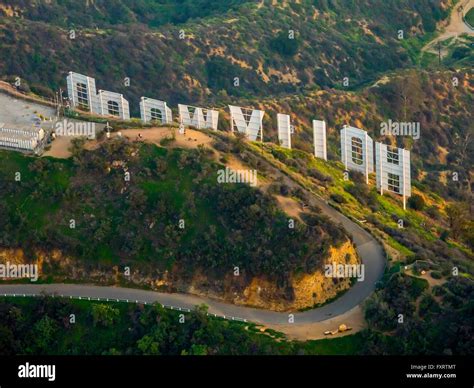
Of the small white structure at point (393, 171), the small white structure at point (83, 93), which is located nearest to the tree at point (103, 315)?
the small white structure at point (83, 93)

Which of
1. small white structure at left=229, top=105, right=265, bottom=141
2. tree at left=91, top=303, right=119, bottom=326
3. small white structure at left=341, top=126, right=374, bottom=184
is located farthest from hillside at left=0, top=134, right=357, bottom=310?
small white structure at left=341, top=126, right=374, bottom=184

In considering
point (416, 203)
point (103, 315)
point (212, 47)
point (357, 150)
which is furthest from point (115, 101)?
point (212, 47)

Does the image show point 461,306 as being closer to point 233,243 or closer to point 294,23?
point 233,243

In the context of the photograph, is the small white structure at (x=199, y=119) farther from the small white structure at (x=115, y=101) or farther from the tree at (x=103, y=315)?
the tree at (x=103, y=315)

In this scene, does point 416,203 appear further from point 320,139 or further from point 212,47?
point 212,47

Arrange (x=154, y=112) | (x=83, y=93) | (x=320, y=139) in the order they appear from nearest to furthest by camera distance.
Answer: (x=154, y=112), (x=320, y=139), (x=83, y=93)

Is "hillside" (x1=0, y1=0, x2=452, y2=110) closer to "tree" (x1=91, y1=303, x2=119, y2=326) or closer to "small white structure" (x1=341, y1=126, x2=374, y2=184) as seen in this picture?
"small white structure" (x1=341, y1=126, x2=374, y2=184)

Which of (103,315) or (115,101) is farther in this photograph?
(115,101)
